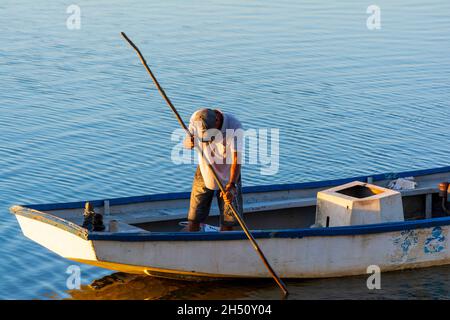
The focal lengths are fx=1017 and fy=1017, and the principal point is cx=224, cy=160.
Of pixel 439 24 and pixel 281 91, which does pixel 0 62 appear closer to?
pixel 281 91

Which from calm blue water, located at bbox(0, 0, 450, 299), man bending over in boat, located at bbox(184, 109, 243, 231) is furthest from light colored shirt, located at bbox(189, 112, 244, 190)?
calm blue water, located at bbox(0, 0, 450, 299)

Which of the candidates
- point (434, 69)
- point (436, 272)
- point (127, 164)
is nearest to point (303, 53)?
point (434, 69)

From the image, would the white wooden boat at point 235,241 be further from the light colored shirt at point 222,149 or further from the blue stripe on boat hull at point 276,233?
the light colored shirt at point 222,149

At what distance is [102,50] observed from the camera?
1998 cm

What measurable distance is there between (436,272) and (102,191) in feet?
14.3

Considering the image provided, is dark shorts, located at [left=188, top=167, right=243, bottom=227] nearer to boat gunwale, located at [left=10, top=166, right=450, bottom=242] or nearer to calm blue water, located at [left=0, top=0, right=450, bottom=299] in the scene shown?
boat gunwale, located at [left=10, top=166, right=450, bottom=242]

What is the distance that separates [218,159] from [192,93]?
7838mm

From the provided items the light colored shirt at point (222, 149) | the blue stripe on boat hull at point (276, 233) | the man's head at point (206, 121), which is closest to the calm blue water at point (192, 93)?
the blue stripe on boat hull at point (276, 233)

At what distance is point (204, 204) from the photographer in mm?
9820

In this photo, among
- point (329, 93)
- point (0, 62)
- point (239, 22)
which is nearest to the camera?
point (329, 93)

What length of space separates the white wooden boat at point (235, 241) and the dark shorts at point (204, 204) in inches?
11.6

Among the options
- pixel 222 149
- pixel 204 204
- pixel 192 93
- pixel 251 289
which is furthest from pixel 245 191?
pixel 192 93

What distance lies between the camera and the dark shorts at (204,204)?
31.8ft

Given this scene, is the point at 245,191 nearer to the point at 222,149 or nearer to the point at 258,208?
the point at 258,208
